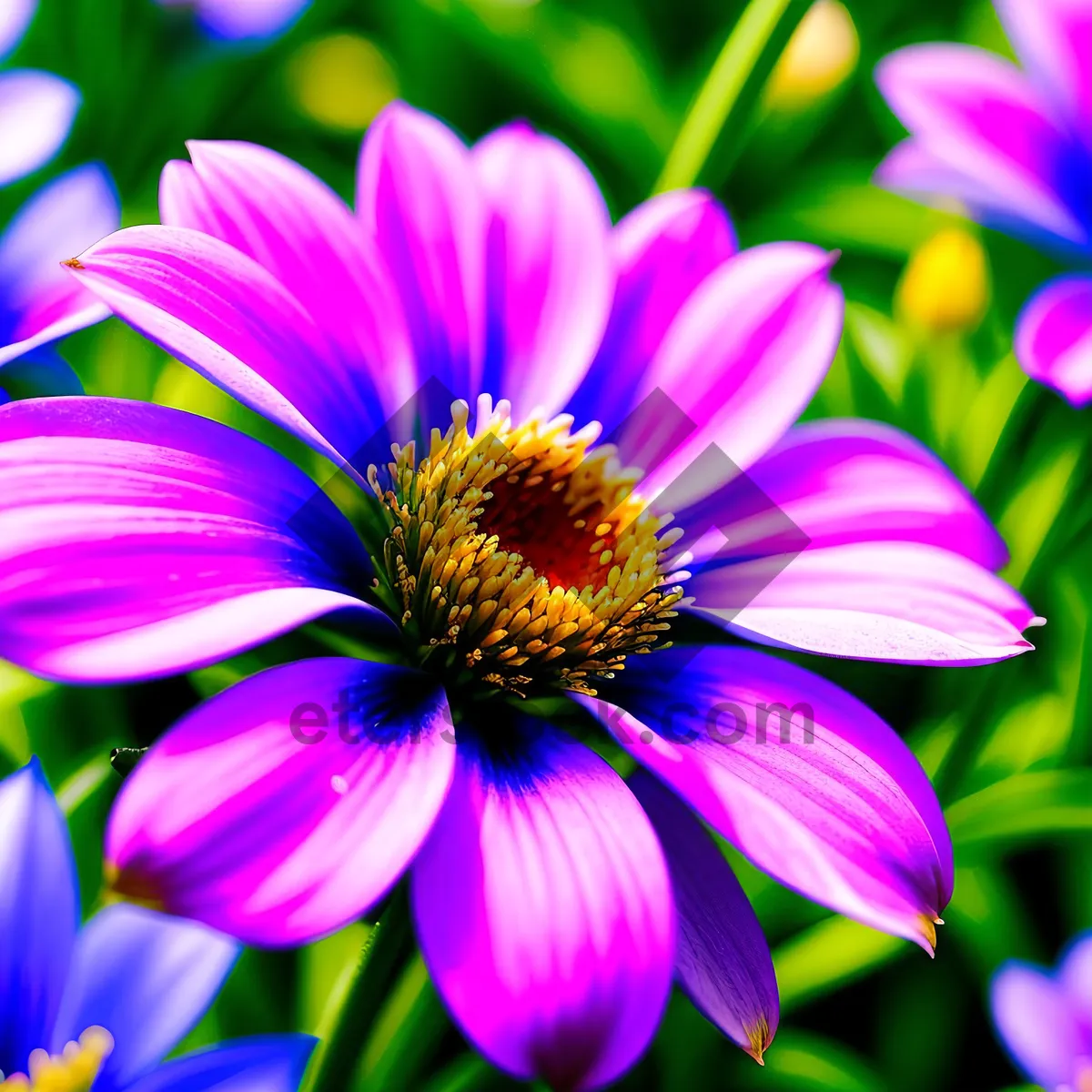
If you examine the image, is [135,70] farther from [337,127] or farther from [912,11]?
[912,11]

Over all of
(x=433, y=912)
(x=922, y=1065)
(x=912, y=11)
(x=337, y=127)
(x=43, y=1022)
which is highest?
(x=912, y=11)

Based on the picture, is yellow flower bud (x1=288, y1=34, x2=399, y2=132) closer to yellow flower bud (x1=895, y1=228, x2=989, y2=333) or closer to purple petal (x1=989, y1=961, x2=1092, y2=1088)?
yellow flower bud (x1=895, y1=228, x2=989, y2=333)

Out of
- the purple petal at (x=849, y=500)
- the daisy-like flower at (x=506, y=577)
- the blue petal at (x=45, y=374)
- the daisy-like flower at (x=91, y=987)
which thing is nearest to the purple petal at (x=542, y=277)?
the daisy-like flower at (x=506, y=577)

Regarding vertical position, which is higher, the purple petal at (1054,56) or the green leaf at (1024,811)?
the purple petal at (1054,56)

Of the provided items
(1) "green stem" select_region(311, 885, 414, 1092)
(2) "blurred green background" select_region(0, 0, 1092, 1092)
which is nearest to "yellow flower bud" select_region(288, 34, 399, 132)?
(2) "blurred green background" select_region(0, 0, 1092, 1092)

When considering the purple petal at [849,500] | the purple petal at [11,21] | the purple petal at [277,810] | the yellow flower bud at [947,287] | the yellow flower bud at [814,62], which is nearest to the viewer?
the purple petal at [277,810]

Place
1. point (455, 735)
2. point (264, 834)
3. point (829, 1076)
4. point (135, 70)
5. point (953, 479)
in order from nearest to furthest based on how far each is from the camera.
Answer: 1. point (264, 834)
2. point (455, 735)
3. point (953, 479)
4. point (829, 1076)
5. point (135, 70)

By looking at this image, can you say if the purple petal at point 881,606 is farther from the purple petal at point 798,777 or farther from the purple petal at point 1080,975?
the purple petal at point 1080,975

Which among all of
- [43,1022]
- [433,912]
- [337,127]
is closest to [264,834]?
[433,912]
